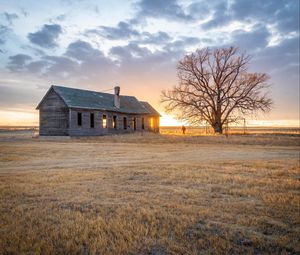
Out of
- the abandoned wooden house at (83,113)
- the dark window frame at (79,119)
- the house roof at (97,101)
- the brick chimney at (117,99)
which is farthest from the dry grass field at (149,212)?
the brick chimney at (117,99)

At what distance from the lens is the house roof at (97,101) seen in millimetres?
31359

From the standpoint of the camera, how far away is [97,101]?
3562cm

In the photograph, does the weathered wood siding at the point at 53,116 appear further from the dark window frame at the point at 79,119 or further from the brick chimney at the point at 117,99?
the brick chimney at the point at 117,99

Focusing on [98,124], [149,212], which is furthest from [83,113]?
[149,212]

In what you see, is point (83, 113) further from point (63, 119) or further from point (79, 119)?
point (63, 119)

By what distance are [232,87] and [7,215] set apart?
3360 centimetres

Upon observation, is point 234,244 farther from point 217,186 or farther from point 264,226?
point 217,186

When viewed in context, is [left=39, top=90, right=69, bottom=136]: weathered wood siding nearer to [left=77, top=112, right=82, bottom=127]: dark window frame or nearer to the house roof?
the house roof

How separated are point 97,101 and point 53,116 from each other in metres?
6.14

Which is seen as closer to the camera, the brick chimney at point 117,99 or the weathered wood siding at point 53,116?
the weathered wood siding at point 53,116

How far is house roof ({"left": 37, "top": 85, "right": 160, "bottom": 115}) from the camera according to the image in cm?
3136

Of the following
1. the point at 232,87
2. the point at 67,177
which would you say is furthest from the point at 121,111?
the point at 67,177

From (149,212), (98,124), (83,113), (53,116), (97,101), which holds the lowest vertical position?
(149,212)

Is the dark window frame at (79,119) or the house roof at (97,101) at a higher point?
the house roof at (97,101)
